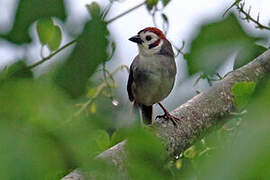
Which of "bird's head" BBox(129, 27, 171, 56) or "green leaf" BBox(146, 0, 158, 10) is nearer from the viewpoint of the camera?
"green leaf" BBox(146, 0, 158, 10)

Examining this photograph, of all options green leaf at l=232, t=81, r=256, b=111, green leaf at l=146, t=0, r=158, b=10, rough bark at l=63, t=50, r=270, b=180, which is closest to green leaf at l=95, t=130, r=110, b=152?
green leaf at l=232, t=81, r=256, b=111

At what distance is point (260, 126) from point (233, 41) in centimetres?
12

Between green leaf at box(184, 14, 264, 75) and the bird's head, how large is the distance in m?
2.06

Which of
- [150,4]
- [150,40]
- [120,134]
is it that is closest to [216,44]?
[120,134]

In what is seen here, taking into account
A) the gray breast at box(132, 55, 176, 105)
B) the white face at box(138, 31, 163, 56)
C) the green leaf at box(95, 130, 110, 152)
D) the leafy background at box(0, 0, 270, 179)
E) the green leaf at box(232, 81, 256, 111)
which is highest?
the leafy background at box(0, 0, 270, 179)

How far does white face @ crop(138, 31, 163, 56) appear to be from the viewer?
2340mm

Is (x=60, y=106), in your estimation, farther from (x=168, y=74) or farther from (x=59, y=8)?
(x=168, y=74)

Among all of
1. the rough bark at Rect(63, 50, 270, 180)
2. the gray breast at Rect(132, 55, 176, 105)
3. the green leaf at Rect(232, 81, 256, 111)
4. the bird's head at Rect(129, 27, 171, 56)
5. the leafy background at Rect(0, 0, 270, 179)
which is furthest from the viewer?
the bird's head at Rect(129, 27, 171, 56)

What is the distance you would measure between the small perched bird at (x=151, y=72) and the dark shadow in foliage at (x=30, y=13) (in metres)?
1.95

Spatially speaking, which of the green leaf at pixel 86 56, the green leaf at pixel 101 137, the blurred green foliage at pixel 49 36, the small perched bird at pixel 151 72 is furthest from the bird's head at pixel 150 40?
the green leaf at pixel 86 56

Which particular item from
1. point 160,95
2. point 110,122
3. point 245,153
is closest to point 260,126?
point 245,153

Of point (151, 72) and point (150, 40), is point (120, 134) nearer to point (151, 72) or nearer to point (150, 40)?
point (151, 72)

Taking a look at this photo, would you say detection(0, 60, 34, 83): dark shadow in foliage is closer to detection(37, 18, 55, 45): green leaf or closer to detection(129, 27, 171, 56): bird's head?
detection(37, 18, 55, 45): green leaf

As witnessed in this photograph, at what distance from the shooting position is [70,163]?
20cm
